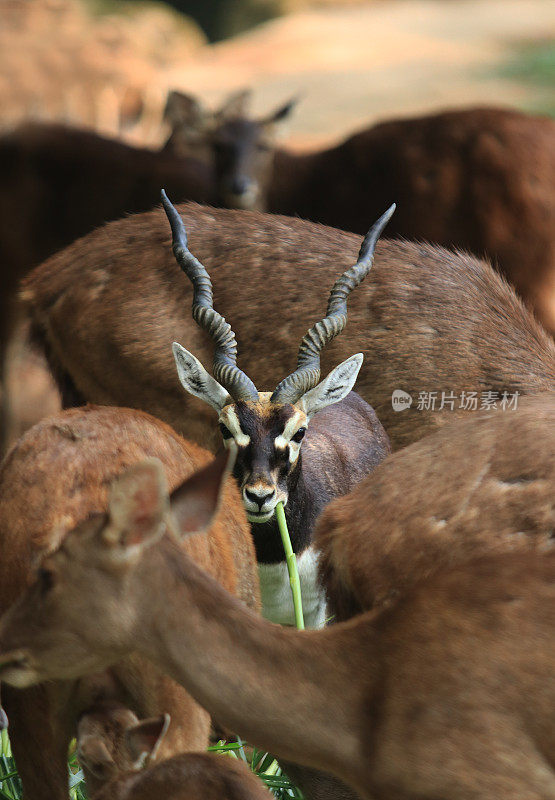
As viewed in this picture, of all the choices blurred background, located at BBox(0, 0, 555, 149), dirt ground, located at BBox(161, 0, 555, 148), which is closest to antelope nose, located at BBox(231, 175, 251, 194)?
blurred background, located at BBox(0, 0, 555, 149)

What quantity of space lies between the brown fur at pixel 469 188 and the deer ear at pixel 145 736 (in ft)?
20.4

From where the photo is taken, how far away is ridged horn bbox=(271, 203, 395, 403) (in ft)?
17.5

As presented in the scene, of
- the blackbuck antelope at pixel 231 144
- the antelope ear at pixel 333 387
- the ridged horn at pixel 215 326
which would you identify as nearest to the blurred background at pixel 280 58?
the blackbuck antelope at pixel 231 144

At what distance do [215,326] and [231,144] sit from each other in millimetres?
5466

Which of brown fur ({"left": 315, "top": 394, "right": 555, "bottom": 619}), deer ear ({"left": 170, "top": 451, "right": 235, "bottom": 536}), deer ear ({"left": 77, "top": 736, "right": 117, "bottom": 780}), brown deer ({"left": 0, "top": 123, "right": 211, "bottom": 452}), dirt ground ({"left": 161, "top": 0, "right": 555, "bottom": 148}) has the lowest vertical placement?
dirt ground ({"left": 161, "top": 0, "right": 555, "bottom": 148})

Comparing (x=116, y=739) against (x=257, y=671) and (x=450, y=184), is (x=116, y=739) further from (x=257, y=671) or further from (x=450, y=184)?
(x=450, y=184)

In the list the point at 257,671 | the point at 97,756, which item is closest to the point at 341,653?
the point at 257,671

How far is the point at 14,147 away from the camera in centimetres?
1036

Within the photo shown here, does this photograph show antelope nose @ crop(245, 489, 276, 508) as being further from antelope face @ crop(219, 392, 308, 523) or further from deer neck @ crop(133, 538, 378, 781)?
deer neck @ crop(133, 538, 378, 781)

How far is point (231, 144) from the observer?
10.7 meters

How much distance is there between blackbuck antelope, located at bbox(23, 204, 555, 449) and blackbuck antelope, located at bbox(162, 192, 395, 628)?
41 cm

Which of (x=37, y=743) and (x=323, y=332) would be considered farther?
(x=323, y=332)

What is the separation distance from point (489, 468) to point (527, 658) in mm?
1029

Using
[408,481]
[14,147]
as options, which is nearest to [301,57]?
[14,147]
